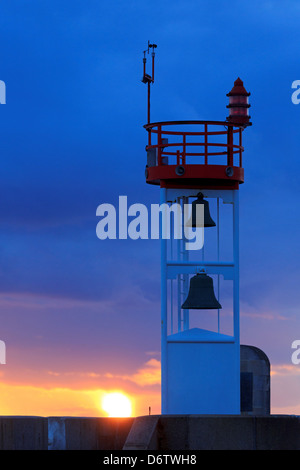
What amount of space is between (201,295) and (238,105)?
5966 millimetres

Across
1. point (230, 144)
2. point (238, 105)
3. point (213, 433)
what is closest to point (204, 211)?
point (230, 144)

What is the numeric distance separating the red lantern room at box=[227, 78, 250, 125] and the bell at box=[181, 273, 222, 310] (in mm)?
4915

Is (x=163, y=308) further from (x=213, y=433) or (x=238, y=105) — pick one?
(x=213, y=433)

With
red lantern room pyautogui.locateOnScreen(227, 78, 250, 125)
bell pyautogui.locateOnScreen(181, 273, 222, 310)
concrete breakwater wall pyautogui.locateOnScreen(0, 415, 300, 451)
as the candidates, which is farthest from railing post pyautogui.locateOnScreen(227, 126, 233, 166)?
concrete breakwater wall pyautogui.locateOnScreen(0, 415, 300, 451)

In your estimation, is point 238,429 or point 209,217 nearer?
point 238,429

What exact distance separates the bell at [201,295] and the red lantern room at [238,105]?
16.1 ft

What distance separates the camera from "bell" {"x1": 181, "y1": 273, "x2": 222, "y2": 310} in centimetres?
3486

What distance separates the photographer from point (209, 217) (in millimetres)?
A: 35156

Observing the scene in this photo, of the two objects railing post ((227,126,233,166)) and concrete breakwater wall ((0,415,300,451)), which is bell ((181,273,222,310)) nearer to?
railing post ((227,126,233,166))

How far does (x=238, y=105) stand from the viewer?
3644 cm

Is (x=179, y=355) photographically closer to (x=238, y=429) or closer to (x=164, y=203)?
Result: (x=164, y=203)

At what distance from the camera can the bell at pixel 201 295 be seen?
34862mm
